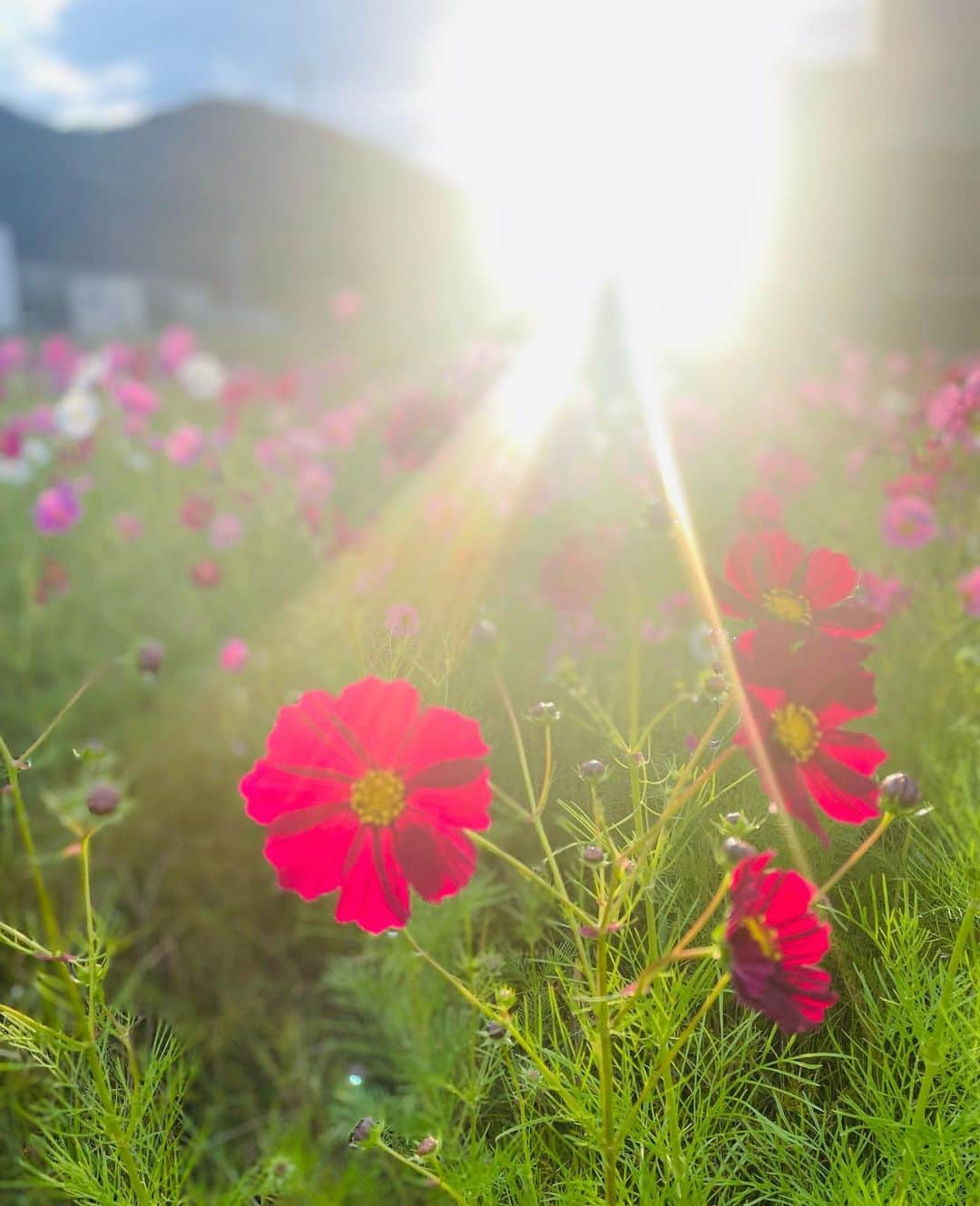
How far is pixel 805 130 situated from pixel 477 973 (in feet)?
35.8

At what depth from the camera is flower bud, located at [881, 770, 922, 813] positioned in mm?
509

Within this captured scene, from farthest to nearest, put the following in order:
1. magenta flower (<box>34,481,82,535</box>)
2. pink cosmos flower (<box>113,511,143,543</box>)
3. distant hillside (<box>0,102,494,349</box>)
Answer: distant hillside (<box>0,102,494,349</box>), pink cosmos flower (<box>113,511,143,543</box>), magenta flower (<box>34,481,82,535</box>)

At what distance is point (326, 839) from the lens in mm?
560

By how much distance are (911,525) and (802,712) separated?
1.13m

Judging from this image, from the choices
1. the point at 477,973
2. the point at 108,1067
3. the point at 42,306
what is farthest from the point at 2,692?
the point at 42,306

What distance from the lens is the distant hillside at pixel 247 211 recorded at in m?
12.7

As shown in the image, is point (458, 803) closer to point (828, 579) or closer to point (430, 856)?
point (430, 856)

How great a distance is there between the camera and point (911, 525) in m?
1.53

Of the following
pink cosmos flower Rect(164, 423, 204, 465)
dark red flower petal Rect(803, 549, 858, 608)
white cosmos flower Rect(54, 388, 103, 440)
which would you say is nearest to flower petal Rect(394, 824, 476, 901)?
dark red flower petal Rect(803, 549, 858, 608)

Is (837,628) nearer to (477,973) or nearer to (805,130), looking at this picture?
(477,973)

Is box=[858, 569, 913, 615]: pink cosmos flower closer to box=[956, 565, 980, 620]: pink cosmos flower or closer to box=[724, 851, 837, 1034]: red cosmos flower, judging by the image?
box=[956, 565, 980, 620]: pink cosmos flower

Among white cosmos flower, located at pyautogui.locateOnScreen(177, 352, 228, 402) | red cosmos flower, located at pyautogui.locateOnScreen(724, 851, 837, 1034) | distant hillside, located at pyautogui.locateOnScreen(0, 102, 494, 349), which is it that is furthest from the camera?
distant hillside, located at pyautogui.locateOnScreen(0, 102, 494, 349)

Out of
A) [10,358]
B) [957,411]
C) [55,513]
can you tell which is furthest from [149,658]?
[10,358]

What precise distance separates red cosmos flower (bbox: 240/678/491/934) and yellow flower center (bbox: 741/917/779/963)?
14 cm
